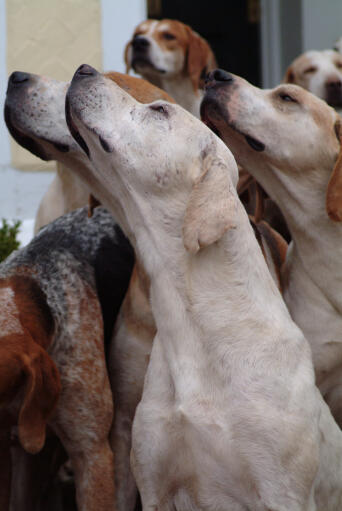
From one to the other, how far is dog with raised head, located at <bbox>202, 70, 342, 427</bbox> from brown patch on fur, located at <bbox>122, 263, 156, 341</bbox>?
781 millimetres

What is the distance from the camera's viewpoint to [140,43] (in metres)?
7.12

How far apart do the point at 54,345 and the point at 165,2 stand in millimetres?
8710

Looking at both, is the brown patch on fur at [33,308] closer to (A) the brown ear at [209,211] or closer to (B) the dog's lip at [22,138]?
(B) the dog's lip at [22,138]

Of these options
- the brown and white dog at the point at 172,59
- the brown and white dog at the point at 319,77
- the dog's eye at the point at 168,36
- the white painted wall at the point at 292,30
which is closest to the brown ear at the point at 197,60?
the brown and white dog at the point at 172,59

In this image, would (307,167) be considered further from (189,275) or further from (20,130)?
(20,130)

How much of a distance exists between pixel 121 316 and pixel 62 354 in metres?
0.42

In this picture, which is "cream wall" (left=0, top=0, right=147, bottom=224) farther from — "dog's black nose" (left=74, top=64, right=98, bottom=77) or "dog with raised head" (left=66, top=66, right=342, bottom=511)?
"dog with raised head" (left=66, top=66, right=342, bottom=511)

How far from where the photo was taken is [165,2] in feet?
37.2

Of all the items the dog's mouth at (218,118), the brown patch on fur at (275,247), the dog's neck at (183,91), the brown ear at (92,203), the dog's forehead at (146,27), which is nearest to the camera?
the dog's mouth at (218,118)

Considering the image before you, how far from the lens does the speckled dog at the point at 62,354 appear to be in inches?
128

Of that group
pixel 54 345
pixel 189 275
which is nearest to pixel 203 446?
pixel 189 275

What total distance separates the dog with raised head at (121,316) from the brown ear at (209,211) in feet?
2.63

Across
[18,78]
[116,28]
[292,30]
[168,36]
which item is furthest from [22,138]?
[292,30]

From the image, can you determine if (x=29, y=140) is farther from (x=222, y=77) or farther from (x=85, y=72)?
(x=222, y=77)
